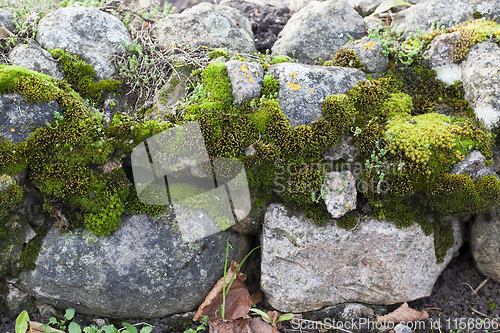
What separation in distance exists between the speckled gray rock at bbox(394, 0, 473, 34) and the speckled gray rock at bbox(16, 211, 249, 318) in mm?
4269

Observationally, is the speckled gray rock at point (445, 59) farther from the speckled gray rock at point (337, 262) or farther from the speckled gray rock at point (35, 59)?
the speckled gray rock at point (35, 59)

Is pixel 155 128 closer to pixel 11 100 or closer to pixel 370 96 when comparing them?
pixel 11 100

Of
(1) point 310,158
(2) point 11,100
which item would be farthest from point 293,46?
(2) point 11,100

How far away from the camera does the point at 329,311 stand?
4008mm

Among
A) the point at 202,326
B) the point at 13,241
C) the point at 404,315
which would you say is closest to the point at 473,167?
the point at 404,315

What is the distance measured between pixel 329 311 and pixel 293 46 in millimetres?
3809

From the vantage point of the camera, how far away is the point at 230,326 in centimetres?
376

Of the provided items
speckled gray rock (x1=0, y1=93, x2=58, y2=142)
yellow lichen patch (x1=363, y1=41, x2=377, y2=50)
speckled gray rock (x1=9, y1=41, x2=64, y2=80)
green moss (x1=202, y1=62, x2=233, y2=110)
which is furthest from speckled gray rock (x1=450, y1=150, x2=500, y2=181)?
speckled gray rock (x1=9, y1=41, x2=64, y2=80)

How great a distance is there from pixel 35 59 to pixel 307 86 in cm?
334

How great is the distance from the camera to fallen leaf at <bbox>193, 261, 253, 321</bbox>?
3828mm

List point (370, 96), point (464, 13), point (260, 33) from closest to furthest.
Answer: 1. point (370, 96)
2. point (464, 13)
3. point (260, 33)

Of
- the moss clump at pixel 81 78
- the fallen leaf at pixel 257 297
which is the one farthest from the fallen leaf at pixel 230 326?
the moss clump at pixel 81 78

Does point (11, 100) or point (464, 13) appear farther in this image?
point (464, 13)

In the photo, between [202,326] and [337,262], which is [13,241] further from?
[337,262]
